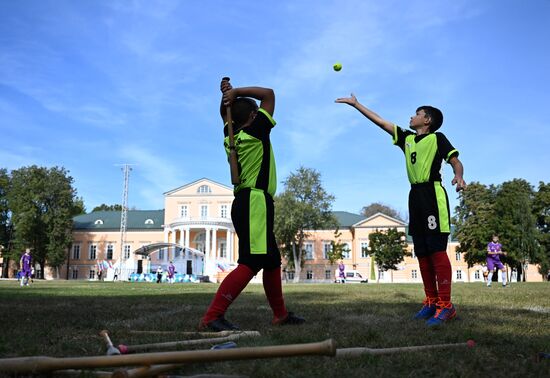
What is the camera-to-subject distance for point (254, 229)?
4.61 meters

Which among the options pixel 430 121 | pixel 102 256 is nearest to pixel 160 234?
pixel 102 256

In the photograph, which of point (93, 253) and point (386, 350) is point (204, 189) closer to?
point (93, 253)

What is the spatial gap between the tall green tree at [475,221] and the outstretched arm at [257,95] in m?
53.5

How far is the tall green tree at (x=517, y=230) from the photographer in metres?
55.9

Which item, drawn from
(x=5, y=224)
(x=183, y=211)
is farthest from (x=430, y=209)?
(x=5, y=224)

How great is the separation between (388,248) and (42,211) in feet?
159

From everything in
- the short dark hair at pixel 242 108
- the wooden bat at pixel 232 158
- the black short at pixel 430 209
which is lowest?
the black short at pixel 430 209

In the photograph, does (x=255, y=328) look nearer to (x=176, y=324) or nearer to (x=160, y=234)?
(x=176, y=324)

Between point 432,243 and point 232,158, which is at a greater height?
point 232,158

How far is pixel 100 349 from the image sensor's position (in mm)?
3363

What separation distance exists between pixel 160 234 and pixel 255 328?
81308mm

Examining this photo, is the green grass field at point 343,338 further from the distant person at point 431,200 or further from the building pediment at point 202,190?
the building pediment at point 202,190

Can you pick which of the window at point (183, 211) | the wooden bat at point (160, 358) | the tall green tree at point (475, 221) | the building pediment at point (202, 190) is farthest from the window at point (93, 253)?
the wooden bat at point (160, 358)

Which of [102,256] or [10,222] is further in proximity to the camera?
[102,256]
